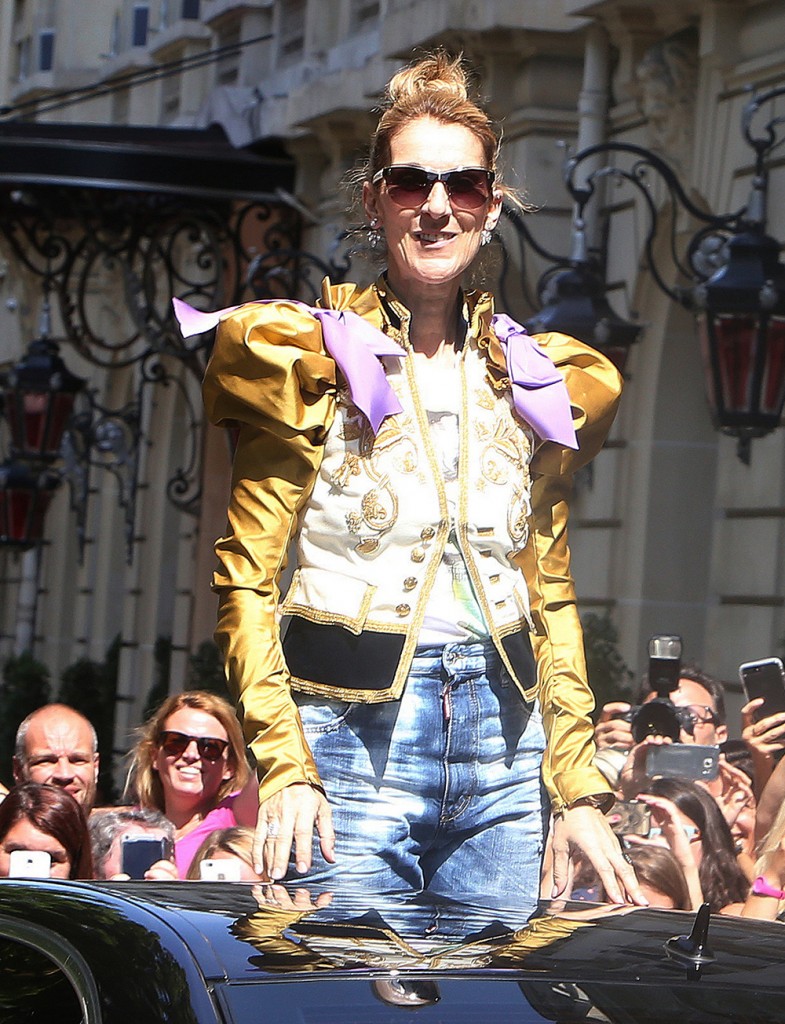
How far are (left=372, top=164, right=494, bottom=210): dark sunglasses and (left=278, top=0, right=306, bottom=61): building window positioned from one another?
46.0 ft

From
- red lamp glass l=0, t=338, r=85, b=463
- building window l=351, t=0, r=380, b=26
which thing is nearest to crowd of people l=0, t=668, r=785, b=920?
red lamp glass l=0, t=338, r=85, b=463

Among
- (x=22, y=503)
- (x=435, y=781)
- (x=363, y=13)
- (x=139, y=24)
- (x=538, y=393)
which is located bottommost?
(x=435, y=781)

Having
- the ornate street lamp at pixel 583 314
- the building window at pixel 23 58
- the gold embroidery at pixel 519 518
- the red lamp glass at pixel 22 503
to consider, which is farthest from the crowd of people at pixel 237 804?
the building window at pixel 23 58

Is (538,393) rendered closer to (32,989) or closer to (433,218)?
(433,218)

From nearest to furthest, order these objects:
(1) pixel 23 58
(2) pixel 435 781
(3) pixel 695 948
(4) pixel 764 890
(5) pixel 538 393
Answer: (3) pixel 695 948
(2) pixel 435 781
(5) pixel 538 393
(4) pixel 764 890
(1) pixel 23 58

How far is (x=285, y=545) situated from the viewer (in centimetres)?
335

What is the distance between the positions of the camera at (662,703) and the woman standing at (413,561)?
83.6 inches

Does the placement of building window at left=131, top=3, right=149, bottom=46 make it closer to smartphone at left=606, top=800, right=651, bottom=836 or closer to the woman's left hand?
smartphone at left=606, top=800, right=651, bottom=836

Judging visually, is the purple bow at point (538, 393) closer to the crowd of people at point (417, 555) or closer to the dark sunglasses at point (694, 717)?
the crowd of people at point (417, 555)

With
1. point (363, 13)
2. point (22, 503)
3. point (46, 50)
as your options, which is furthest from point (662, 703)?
point (46, 50)

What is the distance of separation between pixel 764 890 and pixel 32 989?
2.41 m

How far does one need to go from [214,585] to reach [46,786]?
88.5 inches

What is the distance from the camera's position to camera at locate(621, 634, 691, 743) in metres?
5.63

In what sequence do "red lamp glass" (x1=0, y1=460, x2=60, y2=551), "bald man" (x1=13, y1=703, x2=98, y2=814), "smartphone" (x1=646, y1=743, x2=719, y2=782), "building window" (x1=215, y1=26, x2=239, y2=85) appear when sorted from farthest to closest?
"building window" (x1=215, y1=26, x2=239, y2=85), "red lamp glass" (x1=0, y1=460, x2=60, y2=551), "bald man" (x1=13, y1=703, x2=98, y2=814), "smartphone" (x1=646, y1=743, x2=719, y2=782)
